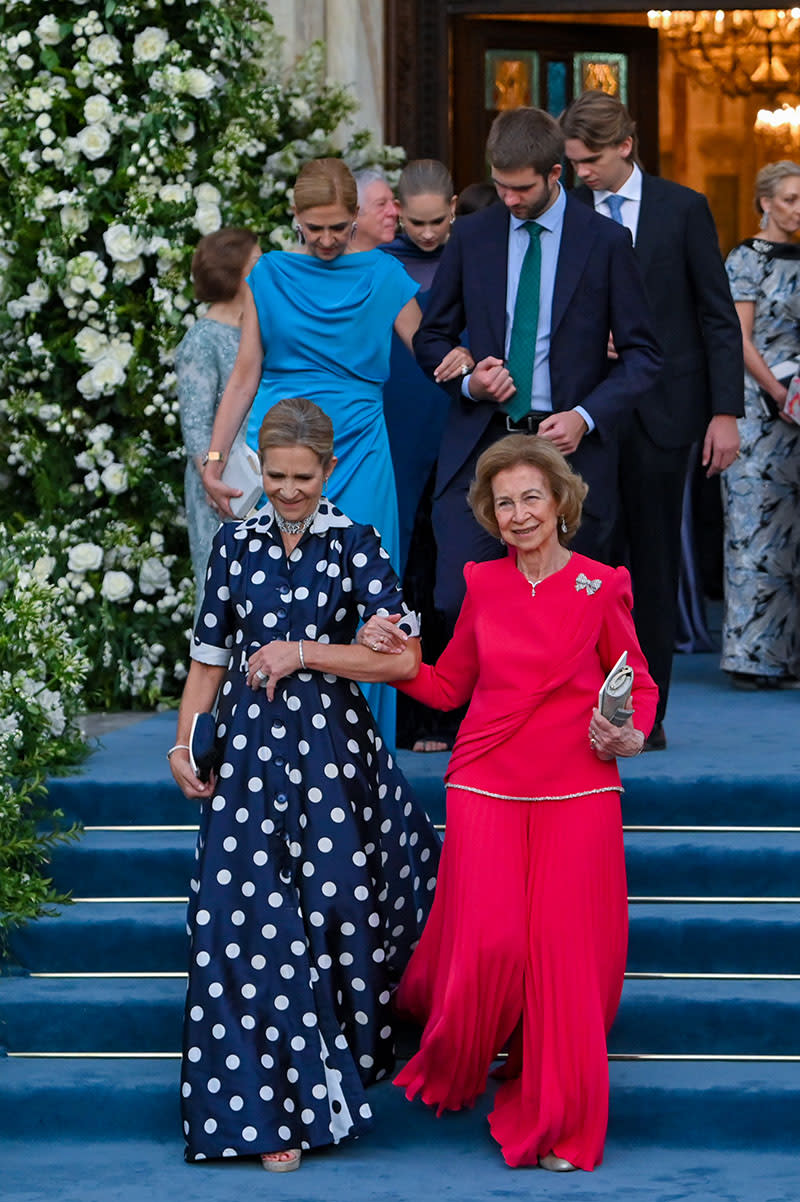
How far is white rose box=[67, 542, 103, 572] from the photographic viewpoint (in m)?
7.37

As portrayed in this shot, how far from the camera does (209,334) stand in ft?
21.7

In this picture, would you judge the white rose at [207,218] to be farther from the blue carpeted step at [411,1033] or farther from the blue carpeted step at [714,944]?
the blue carpeted step at [714,944]

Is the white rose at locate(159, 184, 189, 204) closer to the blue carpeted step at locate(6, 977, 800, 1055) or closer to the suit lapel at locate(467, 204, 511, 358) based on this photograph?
the suit lapel at locate(467, 204, 511, 358)

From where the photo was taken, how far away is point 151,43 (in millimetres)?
7414

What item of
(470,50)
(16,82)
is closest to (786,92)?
(470,50)

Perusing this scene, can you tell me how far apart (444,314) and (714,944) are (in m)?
1.79

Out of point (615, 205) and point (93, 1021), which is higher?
point (615, 205)

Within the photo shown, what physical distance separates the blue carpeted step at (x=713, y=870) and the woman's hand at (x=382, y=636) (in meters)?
1.16

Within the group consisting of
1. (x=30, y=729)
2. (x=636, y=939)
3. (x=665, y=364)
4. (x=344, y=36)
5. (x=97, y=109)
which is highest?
(x=344, y=36)

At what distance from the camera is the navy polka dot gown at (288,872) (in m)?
4.38

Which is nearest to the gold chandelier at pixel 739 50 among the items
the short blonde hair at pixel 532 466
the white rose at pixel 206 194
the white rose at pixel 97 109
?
the white rose at pixel 206 194

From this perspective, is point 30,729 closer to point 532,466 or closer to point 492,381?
point 492,381

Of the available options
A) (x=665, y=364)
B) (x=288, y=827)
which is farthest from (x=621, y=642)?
(x=665, y=364)

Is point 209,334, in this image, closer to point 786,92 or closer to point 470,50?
point 470,50
